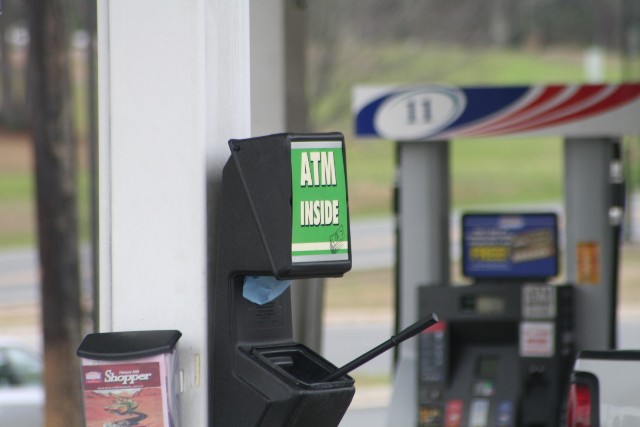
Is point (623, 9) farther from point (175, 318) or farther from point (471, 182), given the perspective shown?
point (175, 318)

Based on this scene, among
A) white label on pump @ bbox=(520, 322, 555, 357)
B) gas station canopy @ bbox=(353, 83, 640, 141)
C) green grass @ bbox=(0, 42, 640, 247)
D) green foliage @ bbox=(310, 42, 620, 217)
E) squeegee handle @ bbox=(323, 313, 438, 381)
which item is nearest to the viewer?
squeegee handle @ bbox=(323, 313, 438, 381)

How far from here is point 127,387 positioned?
4.00m

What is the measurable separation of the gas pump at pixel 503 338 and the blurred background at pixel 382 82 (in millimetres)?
2458

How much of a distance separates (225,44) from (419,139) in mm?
3965

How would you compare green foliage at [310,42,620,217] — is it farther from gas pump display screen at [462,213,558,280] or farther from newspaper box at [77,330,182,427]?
newspaper box at [77,330,182,427]

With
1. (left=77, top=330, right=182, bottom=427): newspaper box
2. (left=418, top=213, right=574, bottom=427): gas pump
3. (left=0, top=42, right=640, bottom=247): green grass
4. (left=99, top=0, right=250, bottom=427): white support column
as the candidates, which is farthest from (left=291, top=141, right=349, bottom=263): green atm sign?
(left=0, top=42, right=640, bottom=247): green grass

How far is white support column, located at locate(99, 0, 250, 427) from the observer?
4.29m

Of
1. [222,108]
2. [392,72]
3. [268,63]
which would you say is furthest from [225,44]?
[392,72]

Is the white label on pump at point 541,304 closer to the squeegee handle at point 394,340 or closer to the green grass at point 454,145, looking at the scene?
the squeegee handle at point 394,340

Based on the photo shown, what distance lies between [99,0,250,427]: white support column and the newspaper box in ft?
0.93

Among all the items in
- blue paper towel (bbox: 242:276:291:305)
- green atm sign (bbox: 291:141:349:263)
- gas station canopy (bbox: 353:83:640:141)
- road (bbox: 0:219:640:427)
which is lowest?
road (bbox: 0:219:640:427)

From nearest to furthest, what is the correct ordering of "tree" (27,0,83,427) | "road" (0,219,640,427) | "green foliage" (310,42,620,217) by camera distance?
"tree" (27,0,83,427) → "road" (0,219,640,427) → "green foliage" (310,42,620,217)

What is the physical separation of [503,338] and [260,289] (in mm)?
4171

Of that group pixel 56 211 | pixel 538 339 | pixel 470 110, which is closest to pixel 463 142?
pixel 56 211
